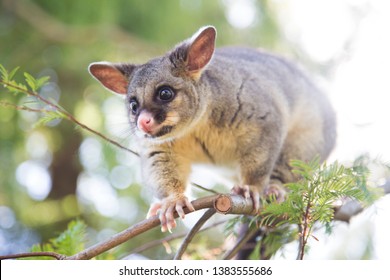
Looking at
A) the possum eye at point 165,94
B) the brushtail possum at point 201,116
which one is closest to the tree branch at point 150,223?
the brushtail possum at point 201,116

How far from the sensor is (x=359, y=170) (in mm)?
2504

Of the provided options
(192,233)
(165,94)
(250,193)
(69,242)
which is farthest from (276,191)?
(69,242)

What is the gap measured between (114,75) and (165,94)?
1.58 ft

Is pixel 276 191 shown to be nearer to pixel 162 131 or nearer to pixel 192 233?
pixel 162 131

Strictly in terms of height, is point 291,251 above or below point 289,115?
below

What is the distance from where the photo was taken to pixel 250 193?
327 cm

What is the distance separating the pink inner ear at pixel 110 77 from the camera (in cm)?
380

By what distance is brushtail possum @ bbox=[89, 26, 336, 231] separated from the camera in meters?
3.51

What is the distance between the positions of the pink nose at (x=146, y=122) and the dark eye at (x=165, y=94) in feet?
0.62

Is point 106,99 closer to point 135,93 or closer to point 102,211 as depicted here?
point 102,211

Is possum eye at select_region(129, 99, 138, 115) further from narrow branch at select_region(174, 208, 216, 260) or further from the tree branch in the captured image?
narrow branch at select_region(174, 208, 216, 260)

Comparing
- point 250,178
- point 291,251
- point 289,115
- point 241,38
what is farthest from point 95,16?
point 291,251

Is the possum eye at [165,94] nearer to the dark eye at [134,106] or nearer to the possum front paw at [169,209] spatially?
the dark eye at [134,106]
